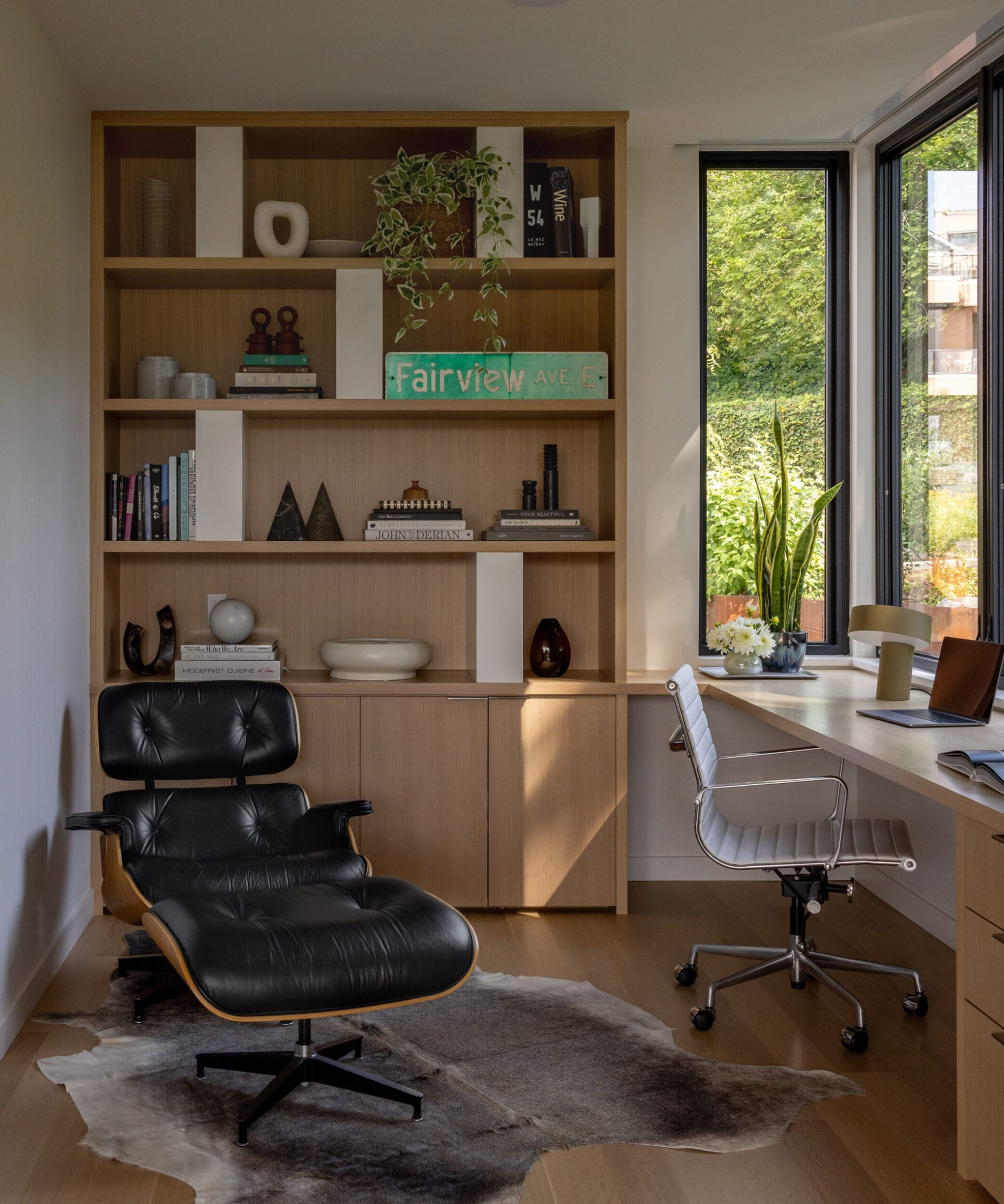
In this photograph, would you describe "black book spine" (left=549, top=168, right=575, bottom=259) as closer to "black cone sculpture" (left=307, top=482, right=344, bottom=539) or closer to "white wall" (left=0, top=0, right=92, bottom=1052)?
"black cone sculpture" (left=307, top=482, right=344, bottom=539)

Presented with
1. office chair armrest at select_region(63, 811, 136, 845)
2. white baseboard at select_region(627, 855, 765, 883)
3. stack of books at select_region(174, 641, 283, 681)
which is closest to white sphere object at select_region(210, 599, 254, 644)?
stack of books at select_region(174, 641, 283, 681)

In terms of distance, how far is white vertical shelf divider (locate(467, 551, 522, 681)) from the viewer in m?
3.67

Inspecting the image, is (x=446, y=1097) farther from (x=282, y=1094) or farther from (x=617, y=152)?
(x=617, y=152)

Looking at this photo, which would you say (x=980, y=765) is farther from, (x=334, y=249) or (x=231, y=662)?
(x=334, y=249)

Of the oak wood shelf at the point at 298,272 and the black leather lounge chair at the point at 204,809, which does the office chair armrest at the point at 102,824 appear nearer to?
the black leather lounge chair at the point at 204,809

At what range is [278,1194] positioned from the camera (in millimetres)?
2041

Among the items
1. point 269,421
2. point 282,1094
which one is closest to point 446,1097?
point 282,1094

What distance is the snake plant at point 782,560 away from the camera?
4023 millimetres

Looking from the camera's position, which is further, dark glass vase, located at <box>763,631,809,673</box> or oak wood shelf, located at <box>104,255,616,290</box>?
dark glass vase, located at <box>763,631,809,673</box>

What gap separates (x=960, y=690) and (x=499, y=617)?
1.47m

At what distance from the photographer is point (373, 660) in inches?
144

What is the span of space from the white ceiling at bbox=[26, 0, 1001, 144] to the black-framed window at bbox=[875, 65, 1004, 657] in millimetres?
331

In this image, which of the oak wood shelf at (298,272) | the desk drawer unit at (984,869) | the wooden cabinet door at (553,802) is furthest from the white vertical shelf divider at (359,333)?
the desk drawer unit at (984,869)

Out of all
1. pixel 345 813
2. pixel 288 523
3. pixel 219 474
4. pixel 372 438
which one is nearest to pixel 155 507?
pixel 219 474
